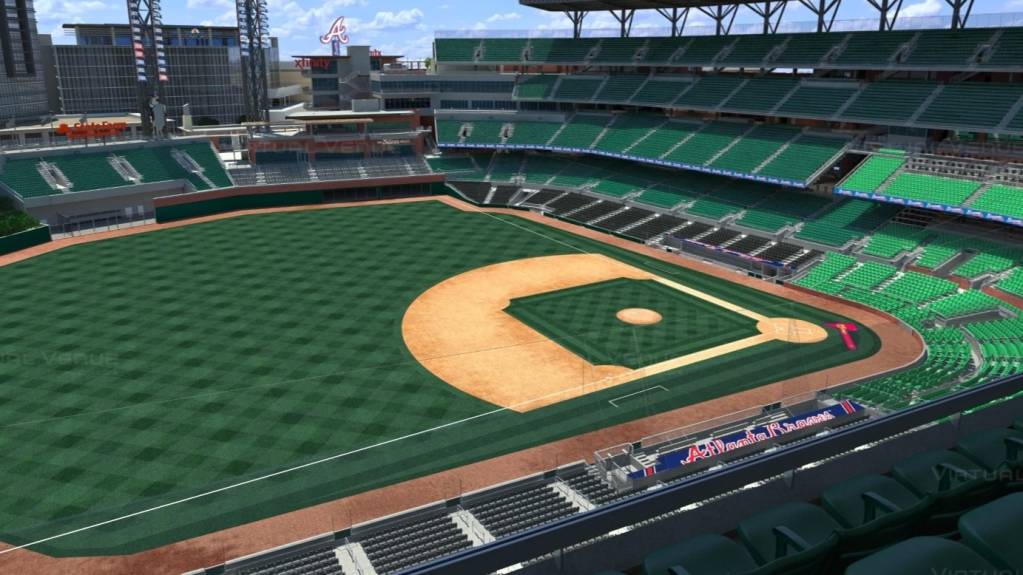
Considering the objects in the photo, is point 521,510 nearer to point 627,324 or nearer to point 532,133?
point 627,324

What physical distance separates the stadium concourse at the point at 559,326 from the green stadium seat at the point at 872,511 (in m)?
0.04

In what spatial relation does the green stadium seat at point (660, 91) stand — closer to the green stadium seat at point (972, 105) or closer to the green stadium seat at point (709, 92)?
the green stadium seat at point (709, 92)

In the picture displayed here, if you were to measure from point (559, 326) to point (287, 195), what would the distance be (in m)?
39.1

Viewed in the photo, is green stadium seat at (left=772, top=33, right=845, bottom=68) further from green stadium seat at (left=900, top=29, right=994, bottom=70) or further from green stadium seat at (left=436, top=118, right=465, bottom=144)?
green stadium seat at (left=436, top=118, right=465, bottom=144)

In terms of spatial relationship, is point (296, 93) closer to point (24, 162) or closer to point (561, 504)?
point (24, 162)

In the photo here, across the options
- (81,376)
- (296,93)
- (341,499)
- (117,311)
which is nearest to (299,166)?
(117,311)

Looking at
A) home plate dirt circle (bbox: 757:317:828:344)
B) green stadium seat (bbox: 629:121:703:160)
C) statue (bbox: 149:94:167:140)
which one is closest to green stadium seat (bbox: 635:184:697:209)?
green stadium seat (bbox: 629:121:703:160)

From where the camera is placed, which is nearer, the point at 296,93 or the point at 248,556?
the point at 248,556

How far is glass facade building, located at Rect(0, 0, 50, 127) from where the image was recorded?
80375 mm

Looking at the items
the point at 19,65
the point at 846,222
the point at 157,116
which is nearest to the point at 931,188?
the point at 846,222

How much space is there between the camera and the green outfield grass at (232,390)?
22.5 m

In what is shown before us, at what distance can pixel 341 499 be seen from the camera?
22641mm

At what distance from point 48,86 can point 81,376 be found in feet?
293

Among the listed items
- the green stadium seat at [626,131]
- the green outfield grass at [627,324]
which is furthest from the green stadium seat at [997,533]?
the green stadium seat at [626,131]
